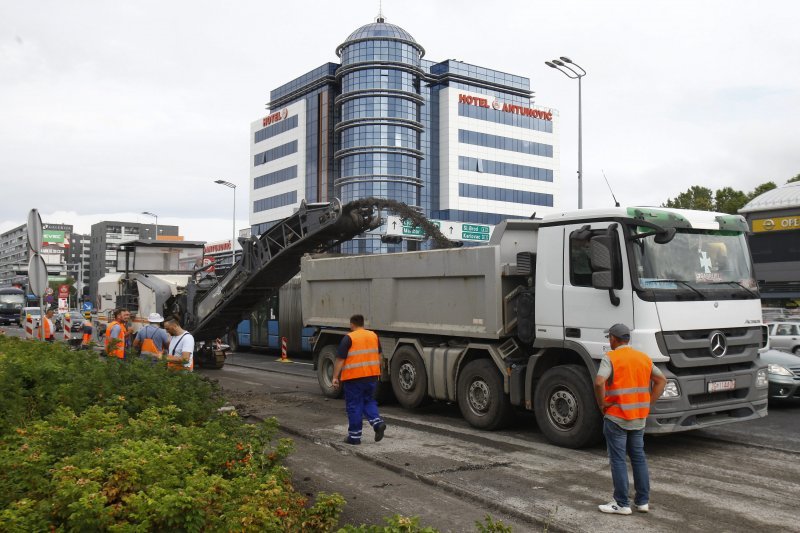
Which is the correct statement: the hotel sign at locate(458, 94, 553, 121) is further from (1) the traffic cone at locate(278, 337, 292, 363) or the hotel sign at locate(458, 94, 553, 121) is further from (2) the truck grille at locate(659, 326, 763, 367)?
(2) the truck grille at locate(659, 326, 763, 367)

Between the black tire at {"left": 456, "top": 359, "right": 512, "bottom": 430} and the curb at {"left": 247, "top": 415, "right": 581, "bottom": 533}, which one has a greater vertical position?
the black tire at {"left": 456, "top": 359, "right": 512, "bottom": 430}

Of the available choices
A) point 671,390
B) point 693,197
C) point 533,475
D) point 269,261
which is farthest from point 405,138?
point 533,475

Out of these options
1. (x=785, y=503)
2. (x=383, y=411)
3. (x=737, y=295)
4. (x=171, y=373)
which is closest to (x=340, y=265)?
(x=383, y=411)

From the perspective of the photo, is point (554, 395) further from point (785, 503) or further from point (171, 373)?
point (171, 373)

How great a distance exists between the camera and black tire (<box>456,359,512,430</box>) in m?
9.33

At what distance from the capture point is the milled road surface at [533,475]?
574 centimetres

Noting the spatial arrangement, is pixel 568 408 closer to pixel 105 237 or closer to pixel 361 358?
pixel 361 358

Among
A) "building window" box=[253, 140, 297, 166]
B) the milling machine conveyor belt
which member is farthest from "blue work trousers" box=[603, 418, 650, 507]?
"building window" box=[253, 140, 297, 166]

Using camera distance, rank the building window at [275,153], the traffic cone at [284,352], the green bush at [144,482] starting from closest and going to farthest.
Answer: the green bush at [144,482]
the traffic cone at [284,352]
the building window at [275,153]

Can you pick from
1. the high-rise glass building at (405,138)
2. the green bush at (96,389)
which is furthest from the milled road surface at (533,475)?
the high-rise glass building at (405,138)

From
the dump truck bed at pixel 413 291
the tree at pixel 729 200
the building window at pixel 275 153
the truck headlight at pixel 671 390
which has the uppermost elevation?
the building window at pixel 275 153

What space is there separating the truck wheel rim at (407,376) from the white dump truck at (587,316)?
0.30 meters

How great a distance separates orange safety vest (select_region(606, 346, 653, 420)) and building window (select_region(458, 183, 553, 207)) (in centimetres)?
7112

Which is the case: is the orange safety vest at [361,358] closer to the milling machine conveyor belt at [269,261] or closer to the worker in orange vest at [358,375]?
the worker in orange vest at [358,375]
